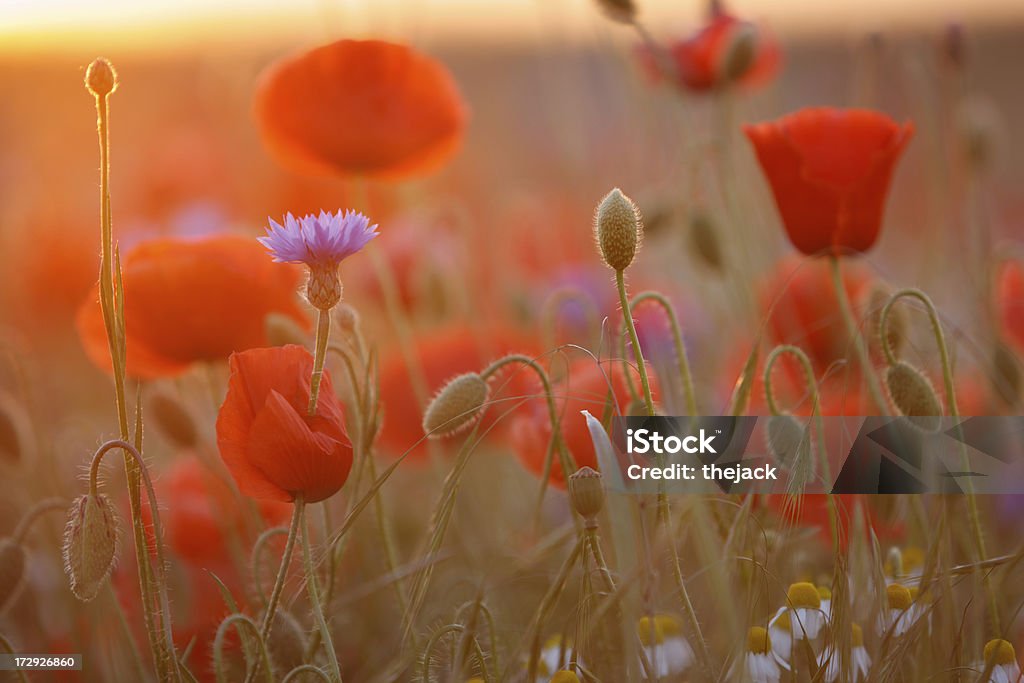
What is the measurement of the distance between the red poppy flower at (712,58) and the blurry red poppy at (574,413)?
22.5 inches

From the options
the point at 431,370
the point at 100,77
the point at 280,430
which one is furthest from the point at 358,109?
the point at 280,430

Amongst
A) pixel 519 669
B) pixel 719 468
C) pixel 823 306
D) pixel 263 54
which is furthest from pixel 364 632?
pixel 263 54

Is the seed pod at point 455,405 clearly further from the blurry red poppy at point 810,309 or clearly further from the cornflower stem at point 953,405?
the blurry red poppy at point 810,309

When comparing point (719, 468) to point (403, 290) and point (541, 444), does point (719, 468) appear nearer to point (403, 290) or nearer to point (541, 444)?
point (541, 444)

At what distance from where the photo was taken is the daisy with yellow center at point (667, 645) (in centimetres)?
74

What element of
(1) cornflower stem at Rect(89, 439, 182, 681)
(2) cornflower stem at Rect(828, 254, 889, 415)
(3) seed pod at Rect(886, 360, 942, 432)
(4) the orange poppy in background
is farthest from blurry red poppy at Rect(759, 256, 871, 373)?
(1) cornflower stem at Rect(89, 439, 182, 681)

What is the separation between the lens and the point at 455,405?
72cm

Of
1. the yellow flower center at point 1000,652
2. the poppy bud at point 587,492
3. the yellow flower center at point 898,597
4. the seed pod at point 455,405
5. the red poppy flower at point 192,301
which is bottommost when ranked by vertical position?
the yellow flower center at point 1000,652

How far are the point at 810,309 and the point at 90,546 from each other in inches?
33.5

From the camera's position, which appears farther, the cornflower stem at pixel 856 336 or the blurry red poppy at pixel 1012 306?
the blurry red poppy at pixel 1012 306

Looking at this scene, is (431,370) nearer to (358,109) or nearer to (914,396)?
(358,109)

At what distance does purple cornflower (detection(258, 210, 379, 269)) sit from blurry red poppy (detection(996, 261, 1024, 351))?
2.72 ft

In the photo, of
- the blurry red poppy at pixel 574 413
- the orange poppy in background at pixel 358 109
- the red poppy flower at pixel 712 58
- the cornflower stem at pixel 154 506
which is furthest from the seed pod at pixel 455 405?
the red poppy flower at pixel 712 58

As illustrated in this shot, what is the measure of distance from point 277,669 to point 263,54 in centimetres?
218
